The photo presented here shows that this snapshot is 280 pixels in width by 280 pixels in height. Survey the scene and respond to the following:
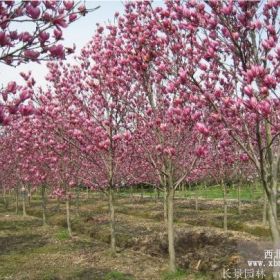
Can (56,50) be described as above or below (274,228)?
above

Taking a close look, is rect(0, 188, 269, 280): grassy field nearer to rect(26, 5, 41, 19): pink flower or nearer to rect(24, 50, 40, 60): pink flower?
rect(24, 50, 40, 60): pink flower

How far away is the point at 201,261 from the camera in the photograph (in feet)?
42.9

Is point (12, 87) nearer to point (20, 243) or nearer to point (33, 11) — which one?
point (33, 11)

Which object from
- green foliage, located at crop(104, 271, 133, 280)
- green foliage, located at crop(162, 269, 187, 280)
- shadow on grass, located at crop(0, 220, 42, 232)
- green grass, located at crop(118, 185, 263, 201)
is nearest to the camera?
green foliage, located at crop(162, 269, 187, 280)

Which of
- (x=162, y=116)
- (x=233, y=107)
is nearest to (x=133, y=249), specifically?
(x=162, y=116)

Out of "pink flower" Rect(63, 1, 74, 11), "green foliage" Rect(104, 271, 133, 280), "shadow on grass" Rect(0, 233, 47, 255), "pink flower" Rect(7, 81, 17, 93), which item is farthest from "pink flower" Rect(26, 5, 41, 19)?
"shadow on grass" Rect(0, 233, 47, 255)

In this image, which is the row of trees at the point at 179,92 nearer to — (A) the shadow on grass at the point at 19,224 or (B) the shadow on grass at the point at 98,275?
(B) the shadow on grass at the point at 98,275

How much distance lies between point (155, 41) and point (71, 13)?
15.0 ft

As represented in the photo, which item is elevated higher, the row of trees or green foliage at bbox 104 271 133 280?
the row of trees

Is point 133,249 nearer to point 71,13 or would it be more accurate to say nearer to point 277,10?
point 277,10

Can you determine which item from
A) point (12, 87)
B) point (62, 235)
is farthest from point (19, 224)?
point (12, 87)

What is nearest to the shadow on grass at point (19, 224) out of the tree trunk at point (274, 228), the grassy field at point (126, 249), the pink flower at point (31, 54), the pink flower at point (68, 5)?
the grassy field at point (126, 249)

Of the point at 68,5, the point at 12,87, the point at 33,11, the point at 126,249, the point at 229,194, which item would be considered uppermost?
the point at 68,5

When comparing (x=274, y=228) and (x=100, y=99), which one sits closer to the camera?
(x=274, y=228)
